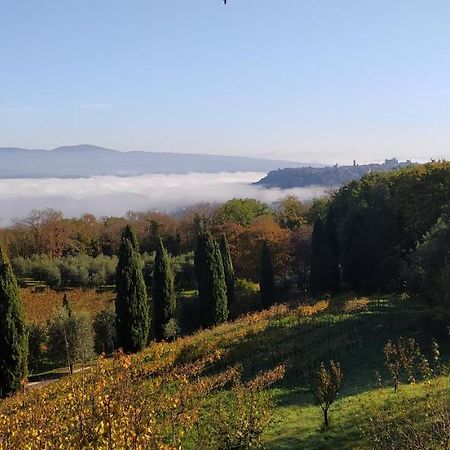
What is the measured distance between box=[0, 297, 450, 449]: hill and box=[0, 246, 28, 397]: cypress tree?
19.0 feet

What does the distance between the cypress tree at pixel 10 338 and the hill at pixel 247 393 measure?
19.0 ft

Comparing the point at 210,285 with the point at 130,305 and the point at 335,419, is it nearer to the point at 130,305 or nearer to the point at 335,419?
the point at 130,305

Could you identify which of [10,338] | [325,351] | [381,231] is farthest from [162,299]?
[381,231]

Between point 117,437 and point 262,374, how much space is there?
12107mm

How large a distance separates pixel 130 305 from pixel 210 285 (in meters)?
6.73

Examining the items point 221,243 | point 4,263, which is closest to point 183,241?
point 221,243

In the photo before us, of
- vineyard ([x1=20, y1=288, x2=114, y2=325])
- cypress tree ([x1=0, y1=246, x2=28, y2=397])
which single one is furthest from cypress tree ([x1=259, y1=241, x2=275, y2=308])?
cypress tree ([x1=0, y1=246, x2=28, y2=397])

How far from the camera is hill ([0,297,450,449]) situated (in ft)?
21.2

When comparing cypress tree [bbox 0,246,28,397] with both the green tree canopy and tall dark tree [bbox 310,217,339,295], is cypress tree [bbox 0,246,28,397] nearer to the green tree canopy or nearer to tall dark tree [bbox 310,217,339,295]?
tall dark tree [bbox 310,217,339,295]

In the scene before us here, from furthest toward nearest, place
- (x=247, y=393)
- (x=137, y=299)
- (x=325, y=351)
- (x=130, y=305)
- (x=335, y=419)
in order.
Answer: (x=137, y=299), (x=130, y=305), (x=325, y=351), (x=247, y=393), (x=335, y=419)

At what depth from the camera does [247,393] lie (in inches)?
551

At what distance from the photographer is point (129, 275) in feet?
90.4

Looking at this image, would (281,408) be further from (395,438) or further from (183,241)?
(183,241)

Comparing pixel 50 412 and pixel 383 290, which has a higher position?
pixel 50 412
